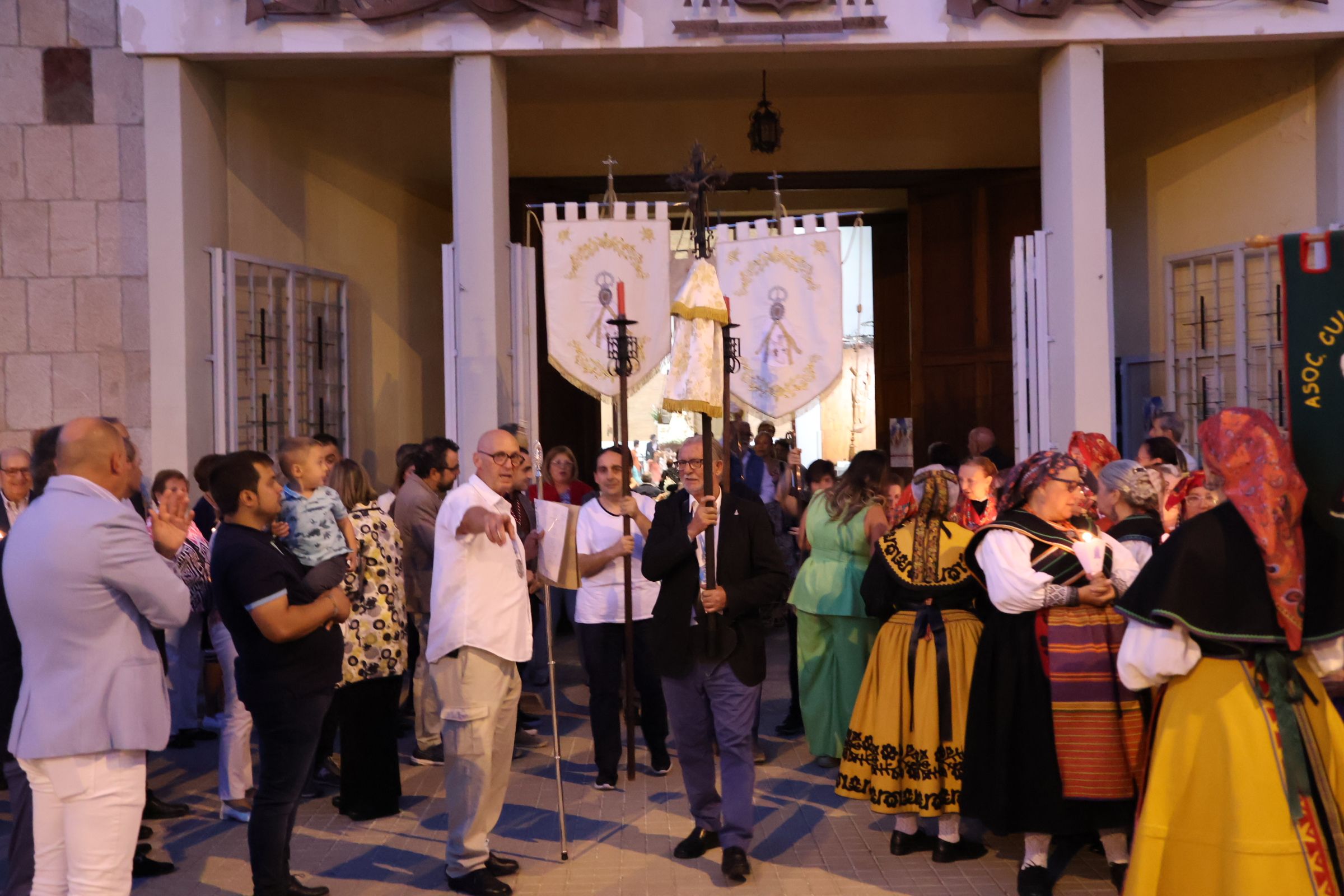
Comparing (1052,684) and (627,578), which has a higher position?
(627,578)

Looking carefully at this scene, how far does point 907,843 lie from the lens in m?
5.30

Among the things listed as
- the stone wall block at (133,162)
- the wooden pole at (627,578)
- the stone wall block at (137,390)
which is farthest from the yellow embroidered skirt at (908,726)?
the stone wall block at (133,162)

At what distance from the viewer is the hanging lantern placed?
31.6ft

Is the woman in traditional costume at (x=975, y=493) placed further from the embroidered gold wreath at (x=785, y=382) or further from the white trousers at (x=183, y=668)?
the white trousers at (x=183, y=668)

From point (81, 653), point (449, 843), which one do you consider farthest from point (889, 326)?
point (81, 653)

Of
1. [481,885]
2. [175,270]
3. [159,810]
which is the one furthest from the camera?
[175,270]

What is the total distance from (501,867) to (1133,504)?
3.02 m

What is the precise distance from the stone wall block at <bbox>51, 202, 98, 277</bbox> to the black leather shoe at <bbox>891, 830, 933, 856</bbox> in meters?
6.82

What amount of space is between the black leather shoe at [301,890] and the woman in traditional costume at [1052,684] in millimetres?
2595

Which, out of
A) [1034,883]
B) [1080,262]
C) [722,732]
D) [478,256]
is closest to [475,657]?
[722,732]

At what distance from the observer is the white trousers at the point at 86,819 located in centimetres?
371

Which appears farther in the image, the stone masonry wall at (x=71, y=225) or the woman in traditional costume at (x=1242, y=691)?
the stone masonry wall at (x=71, y=225)

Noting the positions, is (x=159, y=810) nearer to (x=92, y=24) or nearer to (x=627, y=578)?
(x=627, y=578)

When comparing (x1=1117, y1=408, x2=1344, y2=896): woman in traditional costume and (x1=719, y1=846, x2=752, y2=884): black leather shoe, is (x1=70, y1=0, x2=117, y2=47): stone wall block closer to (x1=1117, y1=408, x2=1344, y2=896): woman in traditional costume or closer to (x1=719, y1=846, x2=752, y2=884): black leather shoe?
(x1=719, y1=846, x2=752, y2=884): black leather shoe
